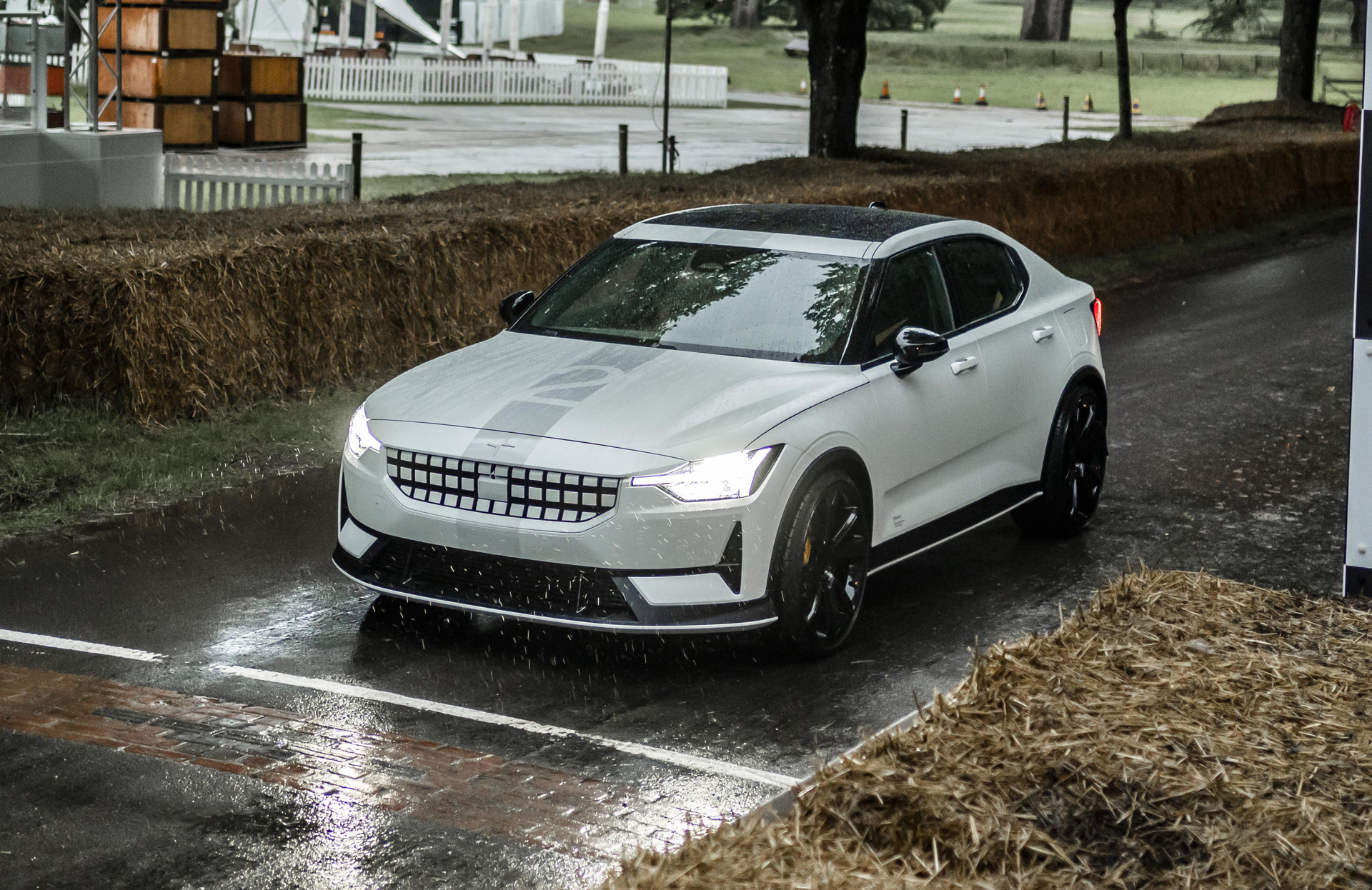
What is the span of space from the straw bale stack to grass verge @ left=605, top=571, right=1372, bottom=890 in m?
7.16

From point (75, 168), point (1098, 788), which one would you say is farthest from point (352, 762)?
point (75, 168)

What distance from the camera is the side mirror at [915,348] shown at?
7.12 meters

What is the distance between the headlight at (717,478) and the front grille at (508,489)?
16 centimetres

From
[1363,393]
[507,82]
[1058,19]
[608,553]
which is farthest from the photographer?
[1058,19]

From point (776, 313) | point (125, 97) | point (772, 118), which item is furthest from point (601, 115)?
point (776, 313)

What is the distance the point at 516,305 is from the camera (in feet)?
26.6

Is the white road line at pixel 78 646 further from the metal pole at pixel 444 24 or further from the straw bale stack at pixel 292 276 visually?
the metal pole at pixel 444 24

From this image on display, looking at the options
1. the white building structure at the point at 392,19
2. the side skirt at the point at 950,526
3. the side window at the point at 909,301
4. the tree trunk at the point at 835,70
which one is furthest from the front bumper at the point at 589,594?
the white building structure at the point at 392,19

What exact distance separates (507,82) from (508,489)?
48761 millimetres

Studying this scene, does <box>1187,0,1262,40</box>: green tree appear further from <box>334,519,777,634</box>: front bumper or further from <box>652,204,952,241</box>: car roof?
<box>334,519,777,634</box>: front bumper

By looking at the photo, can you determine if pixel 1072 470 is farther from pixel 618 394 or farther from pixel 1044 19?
pixel 1044 19

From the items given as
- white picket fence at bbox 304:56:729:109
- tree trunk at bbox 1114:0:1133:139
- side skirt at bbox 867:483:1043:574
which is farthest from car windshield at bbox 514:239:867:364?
white picket fence at bbox 304:56:729:109

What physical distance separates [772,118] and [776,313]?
41.1m

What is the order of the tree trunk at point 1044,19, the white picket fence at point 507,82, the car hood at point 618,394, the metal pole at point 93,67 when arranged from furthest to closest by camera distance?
the tree trunk at point 1044,19 → the white picket fence at point 507,82 → the metal pole at point 93,67 → the car hood at point 618,394
